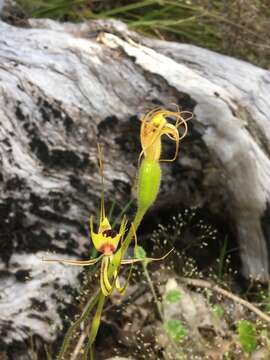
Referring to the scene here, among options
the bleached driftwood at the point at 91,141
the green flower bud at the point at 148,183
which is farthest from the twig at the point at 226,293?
the green flower bud at the point at 148,183

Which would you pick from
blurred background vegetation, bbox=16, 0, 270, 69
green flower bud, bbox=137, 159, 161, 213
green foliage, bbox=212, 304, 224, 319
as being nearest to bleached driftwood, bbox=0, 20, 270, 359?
green foliage, bbox=212, 304, 224, 319

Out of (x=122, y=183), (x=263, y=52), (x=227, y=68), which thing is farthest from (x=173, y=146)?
(x=263, y=52)

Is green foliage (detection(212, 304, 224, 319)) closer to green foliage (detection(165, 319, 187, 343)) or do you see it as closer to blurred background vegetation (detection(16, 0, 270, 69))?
green foliage (detection(165, 319, 187, 343))

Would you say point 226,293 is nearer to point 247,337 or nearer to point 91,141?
point 247,337

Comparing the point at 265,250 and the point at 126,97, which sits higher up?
the point at 126,97

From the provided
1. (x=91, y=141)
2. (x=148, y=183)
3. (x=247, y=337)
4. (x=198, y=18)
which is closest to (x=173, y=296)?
(x=247, y=337)

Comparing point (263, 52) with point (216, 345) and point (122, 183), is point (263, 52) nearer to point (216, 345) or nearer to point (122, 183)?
point (122, 183)
